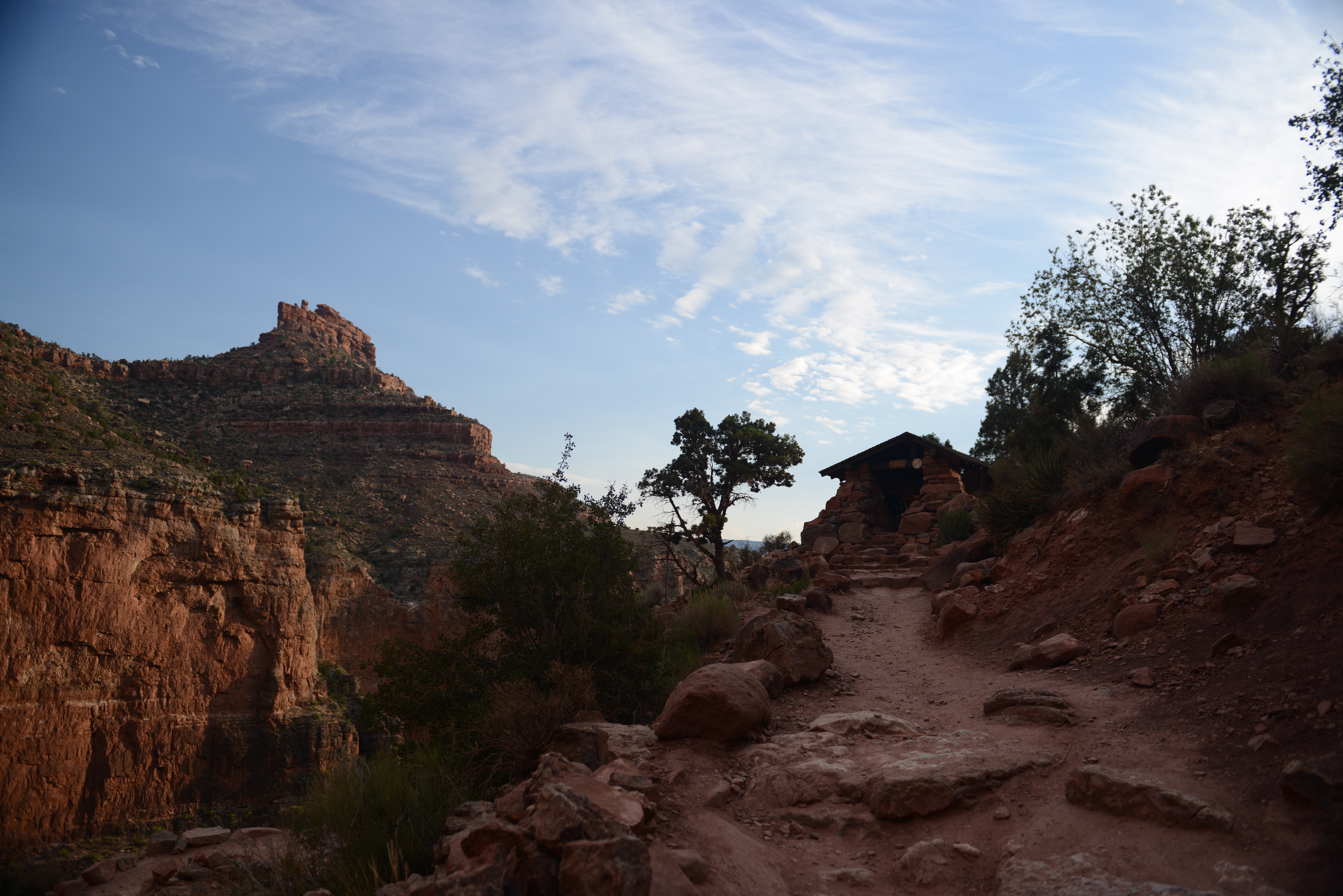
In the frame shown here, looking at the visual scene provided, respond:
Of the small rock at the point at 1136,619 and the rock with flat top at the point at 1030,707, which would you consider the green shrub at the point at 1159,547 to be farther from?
the rock with flat top at the point at 1030,707

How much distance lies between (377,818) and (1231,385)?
40.8 ft

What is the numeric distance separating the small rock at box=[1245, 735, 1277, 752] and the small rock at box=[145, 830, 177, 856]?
21.5 metres

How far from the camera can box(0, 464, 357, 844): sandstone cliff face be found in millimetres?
20984

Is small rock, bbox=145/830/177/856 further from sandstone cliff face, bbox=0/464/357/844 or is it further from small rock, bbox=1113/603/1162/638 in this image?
small rock, bbox=1113/603/1162/638

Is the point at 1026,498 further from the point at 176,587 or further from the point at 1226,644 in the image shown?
the point at 176,587

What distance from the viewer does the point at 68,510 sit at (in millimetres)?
22062

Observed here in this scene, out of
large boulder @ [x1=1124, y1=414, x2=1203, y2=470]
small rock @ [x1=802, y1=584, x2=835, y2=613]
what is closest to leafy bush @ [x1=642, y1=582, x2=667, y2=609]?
small rock @ [x1=802, y1=584, x2=835, y2=613]

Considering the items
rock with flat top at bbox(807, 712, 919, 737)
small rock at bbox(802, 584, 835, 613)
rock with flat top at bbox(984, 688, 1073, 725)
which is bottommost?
rock with flat top at bbox(807, 712, 919, 737)

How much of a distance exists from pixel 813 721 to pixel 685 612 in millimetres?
5870

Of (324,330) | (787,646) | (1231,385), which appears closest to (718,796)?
(787,646)

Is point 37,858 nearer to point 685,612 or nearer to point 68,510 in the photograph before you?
point 68,510

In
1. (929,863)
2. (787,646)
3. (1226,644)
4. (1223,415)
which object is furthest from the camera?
(1223,415)

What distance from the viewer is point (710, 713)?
6094 mm

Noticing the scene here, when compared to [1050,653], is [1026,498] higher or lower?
higher
